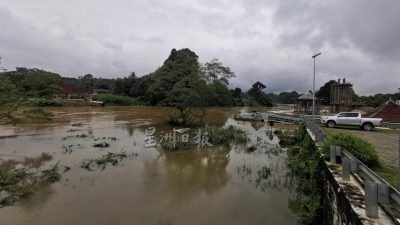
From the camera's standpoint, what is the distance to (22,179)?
38.1ft

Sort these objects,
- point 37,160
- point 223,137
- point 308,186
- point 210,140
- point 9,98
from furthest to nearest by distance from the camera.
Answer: point 223,137
point 210,140
point 37,160
point 9,98
point 308,186

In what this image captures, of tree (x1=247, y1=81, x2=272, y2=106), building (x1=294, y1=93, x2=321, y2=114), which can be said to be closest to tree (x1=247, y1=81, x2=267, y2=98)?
tree (x1=247, y1=81, x2=272, y2=106)

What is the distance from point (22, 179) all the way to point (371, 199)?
460 inches

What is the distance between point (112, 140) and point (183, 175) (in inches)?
403

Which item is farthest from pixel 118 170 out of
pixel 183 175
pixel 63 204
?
pixel 63 204

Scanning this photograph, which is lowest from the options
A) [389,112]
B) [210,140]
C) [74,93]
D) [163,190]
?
[163,190]

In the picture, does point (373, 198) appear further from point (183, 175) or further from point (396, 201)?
point (183, 175)

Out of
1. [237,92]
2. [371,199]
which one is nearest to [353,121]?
[371,199]

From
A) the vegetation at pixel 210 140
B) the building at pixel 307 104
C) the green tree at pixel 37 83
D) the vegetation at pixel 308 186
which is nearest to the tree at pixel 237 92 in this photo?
the building at pixel 307 104

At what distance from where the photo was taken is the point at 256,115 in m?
40.0

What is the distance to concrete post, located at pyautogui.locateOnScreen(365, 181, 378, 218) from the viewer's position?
4.50 metres

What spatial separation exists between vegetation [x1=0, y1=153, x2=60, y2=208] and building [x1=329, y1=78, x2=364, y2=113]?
3762 cm

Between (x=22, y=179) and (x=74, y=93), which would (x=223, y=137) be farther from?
(x=74, y=93)

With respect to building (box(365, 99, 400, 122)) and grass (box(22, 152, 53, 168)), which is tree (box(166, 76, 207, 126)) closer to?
grass (box(22, 152, 53, 168))
